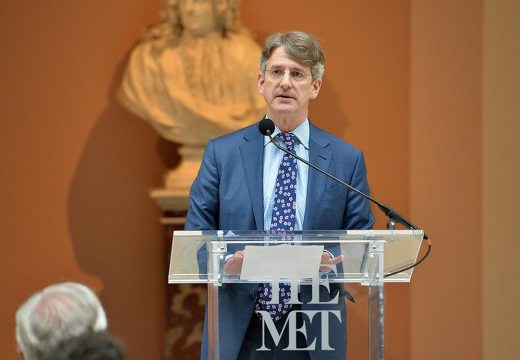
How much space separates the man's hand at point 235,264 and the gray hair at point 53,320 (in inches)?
28.6

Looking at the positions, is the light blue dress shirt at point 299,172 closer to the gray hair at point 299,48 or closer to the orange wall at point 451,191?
the gray hair at point 299,48

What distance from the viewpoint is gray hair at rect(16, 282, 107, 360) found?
1.91 m

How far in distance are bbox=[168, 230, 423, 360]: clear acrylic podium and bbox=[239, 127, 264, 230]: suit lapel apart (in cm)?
36

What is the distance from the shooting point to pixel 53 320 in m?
1.92

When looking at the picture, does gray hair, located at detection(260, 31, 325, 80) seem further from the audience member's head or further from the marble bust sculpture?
the audience member's head

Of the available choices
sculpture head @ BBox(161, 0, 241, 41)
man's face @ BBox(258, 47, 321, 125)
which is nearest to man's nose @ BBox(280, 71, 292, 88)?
man's face @ BBox(258, 47, 321, 125)

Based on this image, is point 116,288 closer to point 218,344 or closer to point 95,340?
point 218,344

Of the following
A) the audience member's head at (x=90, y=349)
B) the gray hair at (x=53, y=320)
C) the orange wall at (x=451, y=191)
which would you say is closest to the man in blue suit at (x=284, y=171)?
the gray hair at (x=53, y=320)

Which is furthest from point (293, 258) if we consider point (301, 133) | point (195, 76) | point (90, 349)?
point (195, 76)

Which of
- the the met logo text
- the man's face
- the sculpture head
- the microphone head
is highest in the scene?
the sculpture head

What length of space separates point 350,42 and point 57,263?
5.10 feet

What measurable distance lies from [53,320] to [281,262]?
2.84 ft

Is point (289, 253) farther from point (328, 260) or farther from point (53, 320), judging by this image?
point (53, 320)

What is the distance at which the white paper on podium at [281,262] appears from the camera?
2678 mm
